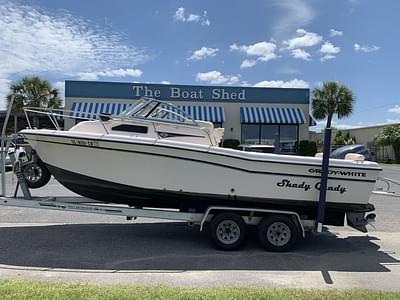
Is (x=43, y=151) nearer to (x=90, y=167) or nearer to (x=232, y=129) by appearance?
(x=90, y=167)

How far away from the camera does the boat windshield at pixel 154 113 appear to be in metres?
7.71

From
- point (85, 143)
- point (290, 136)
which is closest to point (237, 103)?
point (290, 136)

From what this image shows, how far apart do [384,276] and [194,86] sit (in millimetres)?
25108

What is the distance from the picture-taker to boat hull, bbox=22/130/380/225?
704cm

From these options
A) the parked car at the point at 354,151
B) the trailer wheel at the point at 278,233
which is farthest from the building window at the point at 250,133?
the trailer wheel at the point at 278,233

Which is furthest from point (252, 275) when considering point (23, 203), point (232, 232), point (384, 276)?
point (23, 203)

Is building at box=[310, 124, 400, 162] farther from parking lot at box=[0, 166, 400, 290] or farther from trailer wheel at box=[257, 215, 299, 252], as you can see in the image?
trailer wheel at box=[257, 215, 299, 252]

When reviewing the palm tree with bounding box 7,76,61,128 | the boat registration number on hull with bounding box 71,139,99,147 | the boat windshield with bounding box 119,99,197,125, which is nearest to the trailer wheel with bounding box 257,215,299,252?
the boat windshield with bounding box 119,99,197,125

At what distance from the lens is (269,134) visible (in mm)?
29938

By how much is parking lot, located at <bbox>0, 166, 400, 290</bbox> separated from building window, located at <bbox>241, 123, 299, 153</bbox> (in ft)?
68.1

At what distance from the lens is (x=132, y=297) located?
459 cm

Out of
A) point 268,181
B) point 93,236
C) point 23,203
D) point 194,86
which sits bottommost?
point 93,236

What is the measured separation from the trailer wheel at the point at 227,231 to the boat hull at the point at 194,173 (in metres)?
0.27

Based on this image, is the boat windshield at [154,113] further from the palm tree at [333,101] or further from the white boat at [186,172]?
the palm tree at [333,101]
